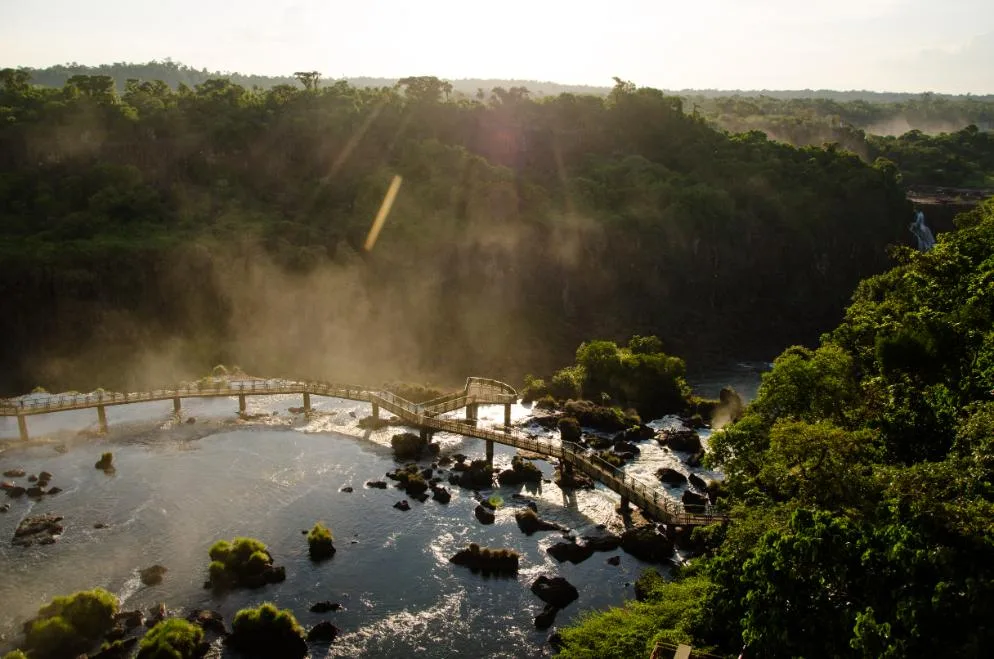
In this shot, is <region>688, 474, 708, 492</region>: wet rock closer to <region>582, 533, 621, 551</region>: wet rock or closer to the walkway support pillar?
<region>582, 533, 621, 551</region>: wet rock

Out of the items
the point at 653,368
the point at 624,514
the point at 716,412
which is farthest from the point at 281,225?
the point at 624,514

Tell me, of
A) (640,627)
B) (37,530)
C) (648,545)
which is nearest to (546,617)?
(640,627)

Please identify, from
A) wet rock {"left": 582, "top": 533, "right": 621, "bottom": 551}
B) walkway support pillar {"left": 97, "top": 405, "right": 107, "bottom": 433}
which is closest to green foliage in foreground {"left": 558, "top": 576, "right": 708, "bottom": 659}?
wet rock {"left": 582, "top": 533, "right": 621, "bottom": 551}

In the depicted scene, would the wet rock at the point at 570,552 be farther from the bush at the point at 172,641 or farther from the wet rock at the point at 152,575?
the wet rock at the point at 152,575

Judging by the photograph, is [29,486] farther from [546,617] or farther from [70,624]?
[546,617]

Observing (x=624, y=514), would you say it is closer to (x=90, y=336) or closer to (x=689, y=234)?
(x=90, y=336)

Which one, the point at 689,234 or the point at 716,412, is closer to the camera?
the point at 716,412
